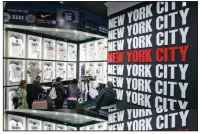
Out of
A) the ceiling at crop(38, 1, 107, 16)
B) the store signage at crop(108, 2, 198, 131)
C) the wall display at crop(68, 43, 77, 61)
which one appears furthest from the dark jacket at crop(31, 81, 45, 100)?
the ceiling at crop(38, 1, 107, 16)

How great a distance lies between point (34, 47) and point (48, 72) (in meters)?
0.55

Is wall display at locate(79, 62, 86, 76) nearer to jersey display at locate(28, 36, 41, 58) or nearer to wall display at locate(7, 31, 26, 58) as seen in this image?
jersey display at locate(28, 36, 41, 58)

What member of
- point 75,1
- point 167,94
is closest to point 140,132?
point 167,94

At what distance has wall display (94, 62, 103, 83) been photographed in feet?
12.3

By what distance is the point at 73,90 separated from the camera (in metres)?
3.80

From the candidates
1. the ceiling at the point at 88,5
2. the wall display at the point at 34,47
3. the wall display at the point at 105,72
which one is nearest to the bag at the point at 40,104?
the wall display at the point at 34,47

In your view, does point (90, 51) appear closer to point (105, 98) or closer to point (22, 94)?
point (105, 98)

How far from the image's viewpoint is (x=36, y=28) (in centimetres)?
364

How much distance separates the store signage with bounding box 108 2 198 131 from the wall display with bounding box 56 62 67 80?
34.3 inches

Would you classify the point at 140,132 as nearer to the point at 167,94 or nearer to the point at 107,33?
the point at 167,94

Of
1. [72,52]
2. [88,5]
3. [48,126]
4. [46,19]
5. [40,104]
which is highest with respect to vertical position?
[88,5]

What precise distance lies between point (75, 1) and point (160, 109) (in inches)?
94.1

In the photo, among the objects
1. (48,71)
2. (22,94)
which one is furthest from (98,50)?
(22,94)

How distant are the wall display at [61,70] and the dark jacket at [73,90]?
0.21 meters
